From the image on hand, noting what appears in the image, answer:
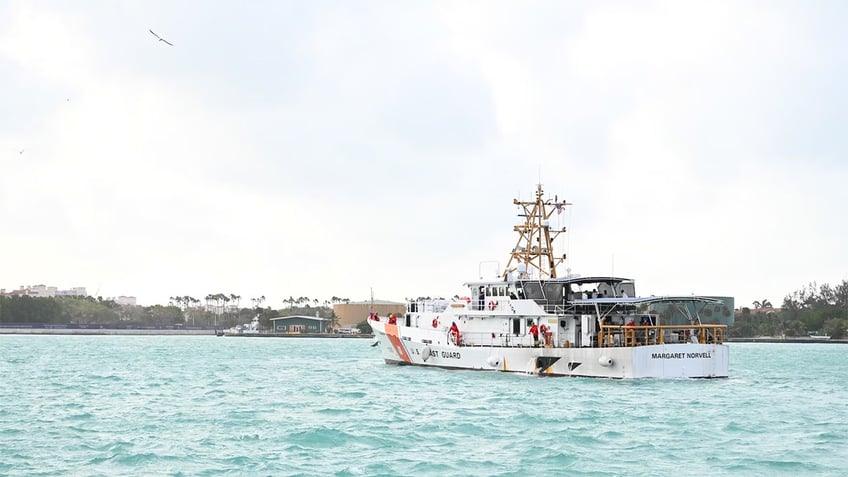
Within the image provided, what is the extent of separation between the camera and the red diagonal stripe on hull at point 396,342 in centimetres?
5475

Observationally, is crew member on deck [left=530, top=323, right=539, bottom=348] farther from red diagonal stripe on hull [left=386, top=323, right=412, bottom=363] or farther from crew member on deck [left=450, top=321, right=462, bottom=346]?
red diagonal stripe on hull [left=386, top=323, right=412, bottom=363]

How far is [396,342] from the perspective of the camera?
2170 inches

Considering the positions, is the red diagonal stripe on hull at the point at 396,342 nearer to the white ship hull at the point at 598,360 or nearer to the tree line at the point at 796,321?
the white ship hull at the point at 598,360

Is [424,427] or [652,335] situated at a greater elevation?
[652,335]

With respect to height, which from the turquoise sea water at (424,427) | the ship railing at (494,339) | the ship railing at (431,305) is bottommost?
the turquoise sea water at (424,427)

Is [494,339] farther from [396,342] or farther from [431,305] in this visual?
[396,342]

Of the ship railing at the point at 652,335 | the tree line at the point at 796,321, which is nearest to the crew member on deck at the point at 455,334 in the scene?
the ship railing at the point at 652,335

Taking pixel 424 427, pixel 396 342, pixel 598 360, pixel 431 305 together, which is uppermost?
pixel 431 305

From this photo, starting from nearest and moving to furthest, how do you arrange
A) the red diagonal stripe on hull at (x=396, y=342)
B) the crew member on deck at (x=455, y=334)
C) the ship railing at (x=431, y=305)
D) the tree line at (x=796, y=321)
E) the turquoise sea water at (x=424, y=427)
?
the turquoise sea water at (x=424, y=427) < the crew member on deck at (x=455, y=334) < the ship railing at (x=431, y=305) < the red diagonal stripe on hull at (x=396, y=342) < the tree line at (x=796, y=321)

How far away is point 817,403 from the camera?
35.6 meters

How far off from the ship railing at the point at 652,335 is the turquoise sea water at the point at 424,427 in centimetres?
215

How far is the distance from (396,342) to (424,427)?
90.1ft

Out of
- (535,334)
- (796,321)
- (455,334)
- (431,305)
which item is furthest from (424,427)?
(796,321)

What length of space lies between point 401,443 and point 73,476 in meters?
8.02
